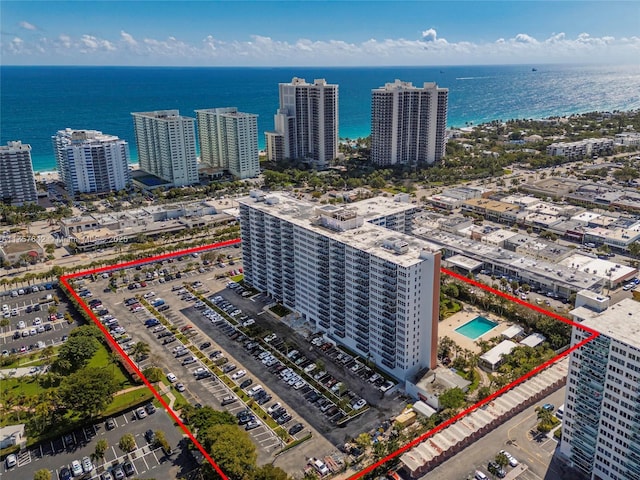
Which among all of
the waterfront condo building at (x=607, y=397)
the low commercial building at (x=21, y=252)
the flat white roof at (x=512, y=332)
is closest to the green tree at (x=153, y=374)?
the waterfront condo building at (x=607, y=397)

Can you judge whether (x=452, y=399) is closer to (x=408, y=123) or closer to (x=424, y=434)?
(x=424, y=434)

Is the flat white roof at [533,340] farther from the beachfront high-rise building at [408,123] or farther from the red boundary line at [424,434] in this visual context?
the beachfront high-rise building at [408,123]

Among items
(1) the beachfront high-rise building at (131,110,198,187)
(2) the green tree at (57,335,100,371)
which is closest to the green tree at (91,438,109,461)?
(2) the green tree at (57,335,100,371)

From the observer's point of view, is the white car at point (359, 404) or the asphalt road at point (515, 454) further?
the white car at point (359, 404)

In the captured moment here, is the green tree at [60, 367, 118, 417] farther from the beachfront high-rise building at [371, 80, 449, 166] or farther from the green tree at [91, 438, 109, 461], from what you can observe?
the beachfront high-rise building at [371, 80, 449, 166]

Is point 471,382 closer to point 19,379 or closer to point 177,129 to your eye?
point 19,379

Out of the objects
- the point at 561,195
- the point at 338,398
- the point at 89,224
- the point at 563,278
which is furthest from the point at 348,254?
the point at 561,195
